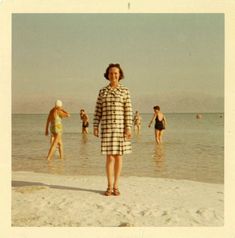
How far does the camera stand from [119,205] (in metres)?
4.26

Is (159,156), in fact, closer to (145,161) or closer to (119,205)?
(145,161)

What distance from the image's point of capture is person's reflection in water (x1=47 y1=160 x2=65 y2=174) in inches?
230

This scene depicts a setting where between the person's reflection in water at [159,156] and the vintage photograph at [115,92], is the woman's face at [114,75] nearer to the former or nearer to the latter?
the vintage photograph at [115,92]

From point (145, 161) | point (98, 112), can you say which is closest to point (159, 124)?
point (145, 161)

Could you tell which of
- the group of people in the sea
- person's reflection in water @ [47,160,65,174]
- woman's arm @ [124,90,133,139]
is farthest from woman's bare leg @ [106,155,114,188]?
person's reflection in water @ [47,160,65,174]

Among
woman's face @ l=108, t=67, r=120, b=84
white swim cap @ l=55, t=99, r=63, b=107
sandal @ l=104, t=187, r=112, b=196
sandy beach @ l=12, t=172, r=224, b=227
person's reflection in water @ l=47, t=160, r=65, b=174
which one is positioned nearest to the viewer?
sandy beach @ l=12, t=172, r=224, b=227

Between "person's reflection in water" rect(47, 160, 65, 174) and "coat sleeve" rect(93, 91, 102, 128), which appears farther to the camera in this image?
"person's reflection in water" rect(47, 160, 65, 174)

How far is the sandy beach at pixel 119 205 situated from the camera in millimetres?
4094

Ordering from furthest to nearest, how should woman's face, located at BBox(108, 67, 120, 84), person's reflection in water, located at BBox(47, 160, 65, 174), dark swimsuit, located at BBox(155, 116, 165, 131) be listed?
1. dark swimsuit, located at BBox(155, 116, 165, 131)
2. person's reflection in water, located at BBox(47, 160, 65, 174)
3. woman's face, located at BBox(108, 67, 120, 84)

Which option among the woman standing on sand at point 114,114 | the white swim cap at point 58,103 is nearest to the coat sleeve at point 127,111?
the woman standing on sand at point 114,114

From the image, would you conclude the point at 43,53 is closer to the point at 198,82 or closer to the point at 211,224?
the point at 198,82

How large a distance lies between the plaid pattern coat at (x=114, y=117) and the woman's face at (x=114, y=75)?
0.08 meters

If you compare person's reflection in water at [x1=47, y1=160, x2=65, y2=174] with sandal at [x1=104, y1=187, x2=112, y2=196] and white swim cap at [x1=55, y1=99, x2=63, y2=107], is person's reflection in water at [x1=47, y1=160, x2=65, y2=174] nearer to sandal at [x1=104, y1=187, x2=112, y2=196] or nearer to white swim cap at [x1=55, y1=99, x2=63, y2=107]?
white swim cap at [x1=55, y1=99, x2=63, y2=107]
